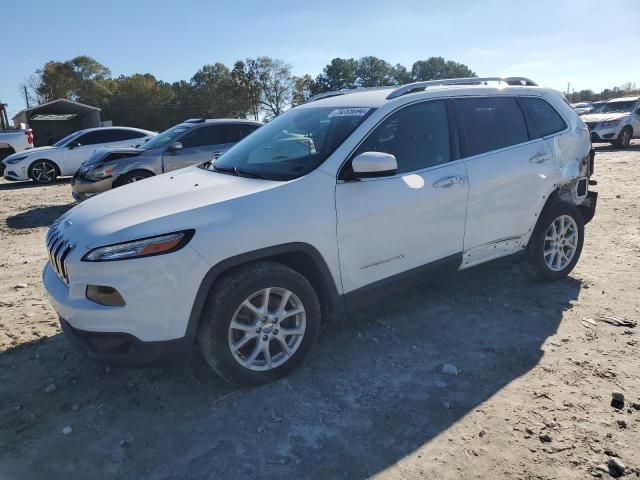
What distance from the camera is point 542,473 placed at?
2.30 m

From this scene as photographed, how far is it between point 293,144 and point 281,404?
6.09 ft

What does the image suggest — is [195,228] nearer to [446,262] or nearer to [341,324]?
[341,324]

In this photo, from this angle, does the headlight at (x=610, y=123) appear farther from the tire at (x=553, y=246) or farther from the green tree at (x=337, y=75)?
the green tree at (x=337, y=75)

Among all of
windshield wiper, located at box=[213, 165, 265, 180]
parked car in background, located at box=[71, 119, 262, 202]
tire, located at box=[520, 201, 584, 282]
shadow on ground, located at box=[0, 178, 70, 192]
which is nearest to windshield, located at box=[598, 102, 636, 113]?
parked car in background, located at box=[71, 119, 262, 202]

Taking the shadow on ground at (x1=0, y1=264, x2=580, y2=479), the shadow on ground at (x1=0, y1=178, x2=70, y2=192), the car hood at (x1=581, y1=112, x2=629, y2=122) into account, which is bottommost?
the shadow on ground at (x1=0, y1=264, x2=580, y2=479)

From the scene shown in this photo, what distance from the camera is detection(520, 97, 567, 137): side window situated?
4.32 metres

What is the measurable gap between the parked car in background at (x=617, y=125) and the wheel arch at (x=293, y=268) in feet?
54.4

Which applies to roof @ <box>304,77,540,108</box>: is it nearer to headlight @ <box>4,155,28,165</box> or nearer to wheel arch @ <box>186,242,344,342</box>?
wheel arch @ <box>186,242,344,342</box>

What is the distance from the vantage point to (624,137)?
55.0 feet

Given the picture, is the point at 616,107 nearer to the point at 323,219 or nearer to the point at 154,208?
the point at 323,219

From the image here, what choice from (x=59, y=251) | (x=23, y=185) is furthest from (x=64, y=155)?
(x=59, y=251)

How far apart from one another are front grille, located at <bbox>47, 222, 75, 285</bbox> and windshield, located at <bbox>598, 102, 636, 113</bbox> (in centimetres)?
1964

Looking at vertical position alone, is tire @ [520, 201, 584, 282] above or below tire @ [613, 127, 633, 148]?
below

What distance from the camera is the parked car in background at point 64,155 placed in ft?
42.5
